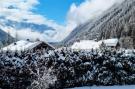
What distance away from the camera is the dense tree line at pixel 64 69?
Answer: 2042 centimetres

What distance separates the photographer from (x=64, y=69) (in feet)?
70.7

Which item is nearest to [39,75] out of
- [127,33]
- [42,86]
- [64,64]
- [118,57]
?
[42,86]

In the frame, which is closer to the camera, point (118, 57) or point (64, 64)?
point (64, 64)

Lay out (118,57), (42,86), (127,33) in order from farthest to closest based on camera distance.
Answer: (127,33), (118,57), (42,86)

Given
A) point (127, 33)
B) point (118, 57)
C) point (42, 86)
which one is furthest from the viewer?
point (127, 33)

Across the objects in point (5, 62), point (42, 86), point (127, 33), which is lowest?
point (42, 86)

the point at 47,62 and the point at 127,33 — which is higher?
the point at 127,33

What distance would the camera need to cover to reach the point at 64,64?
21.8 meters

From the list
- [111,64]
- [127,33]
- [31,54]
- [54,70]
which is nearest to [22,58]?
[31,54]

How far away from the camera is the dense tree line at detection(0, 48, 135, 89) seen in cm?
2042

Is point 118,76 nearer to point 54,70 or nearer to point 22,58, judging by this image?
point 54,70

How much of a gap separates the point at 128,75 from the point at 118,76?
641 millimetres

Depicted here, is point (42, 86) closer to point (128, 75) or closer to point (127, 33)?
point (128, 75)

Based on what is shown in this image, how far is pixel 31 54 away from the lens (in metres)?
21.6
